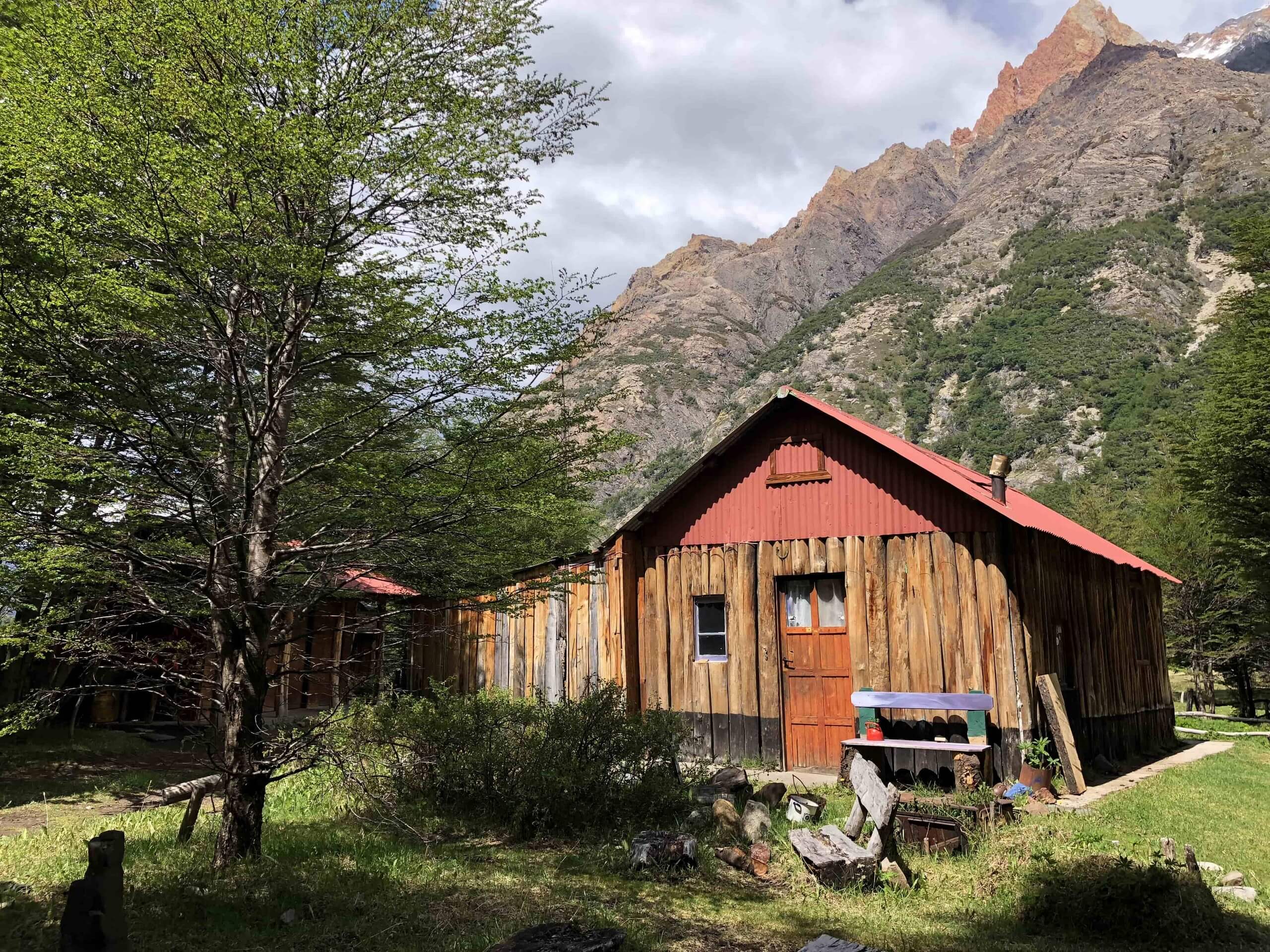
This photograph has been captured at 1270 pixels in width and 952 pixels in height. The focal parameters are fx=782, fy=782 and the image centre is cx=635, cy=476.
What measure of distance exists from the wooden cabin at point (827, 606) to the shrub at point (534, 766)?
1363 mm

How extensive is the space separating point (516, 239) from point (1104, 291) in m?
97.0

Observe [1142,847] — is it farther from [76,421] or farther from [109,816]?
[109,816]

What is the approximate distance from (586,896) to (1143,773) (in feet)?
34.7

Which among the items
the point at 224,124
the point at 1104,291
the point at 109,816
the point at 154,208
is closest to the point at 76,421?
the point at 154,208

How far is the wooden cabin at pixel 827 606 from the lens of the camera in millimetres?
10781

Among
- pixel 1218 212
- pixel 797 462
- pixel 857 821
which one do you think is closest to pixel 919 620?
pixel 797 462

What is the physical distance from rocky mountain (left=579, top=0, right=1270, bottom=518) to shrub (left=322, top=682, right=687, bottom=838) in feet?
150

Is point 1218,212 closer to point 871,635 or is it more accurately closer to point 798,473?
point 798,473

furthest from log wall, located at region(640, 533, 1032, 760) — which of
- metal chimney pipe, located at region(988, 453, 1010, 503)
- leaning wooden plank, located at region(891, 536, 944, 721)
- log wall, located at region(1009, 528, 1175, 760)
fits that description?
metal chimney pipe, located at region(988, 453, 1010, 503)

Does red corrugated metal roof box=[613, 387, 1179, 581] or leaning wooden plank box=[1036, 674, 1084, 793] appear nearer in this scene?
leaning wooden plank box=[1036, 674, 1084, 793]

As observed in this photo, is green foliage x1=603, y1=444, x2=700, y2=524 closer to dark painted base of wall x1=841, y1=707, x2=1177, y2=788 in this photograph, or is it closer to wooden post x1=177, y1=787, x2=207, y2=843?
dark painted base of wall x1=841, y1=707, x2=1177, y2=788

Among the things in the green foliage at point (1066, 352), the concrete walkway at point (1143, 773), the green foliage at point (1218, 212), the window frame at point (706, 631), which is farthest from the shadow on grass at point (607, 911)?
the green foliage at point (1218, 212)

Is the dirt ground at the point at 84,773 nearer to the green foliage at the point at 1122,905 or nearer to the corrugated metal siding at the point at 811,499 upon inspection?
the green foliage at the point at 1122,905

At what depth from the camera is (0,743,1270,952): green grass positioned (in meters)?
5.10
